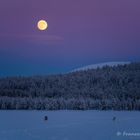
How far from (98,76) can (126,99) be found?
13767 mm

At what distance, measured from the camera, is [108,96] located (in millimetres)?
65875

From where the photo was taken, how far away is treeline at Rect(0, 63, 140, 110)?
56094 mm

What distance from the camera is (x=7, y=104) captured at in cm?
5375

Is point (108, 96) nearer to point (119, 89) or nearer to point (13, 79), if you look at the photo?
point (119, 89)

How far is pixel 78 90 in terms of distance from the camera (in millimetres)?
71812

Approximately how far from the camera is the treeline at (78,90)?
184ft

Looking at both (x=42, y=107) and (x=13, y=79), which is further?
(x=13, y=79)
